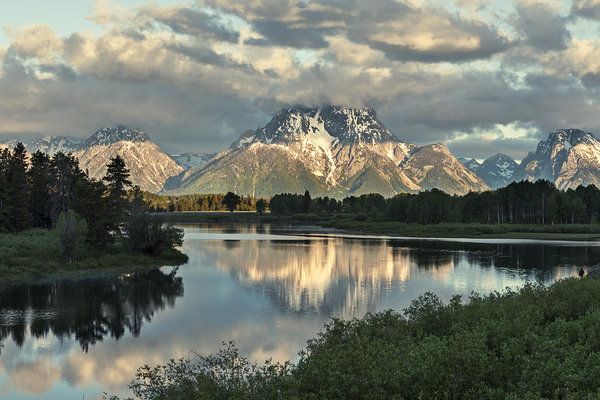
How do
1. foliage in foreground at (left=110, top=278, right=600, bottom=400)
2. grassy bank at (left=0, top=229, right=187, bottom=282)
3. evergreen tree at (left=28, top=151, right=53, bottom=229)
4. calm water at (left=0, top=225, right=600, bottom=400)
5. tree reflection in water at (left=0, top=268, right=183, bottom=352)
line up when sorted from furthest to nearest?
evergreen tree at (left=28, top=151, right=53, bottom=229) < grassy bank at (left=0, top=229, right=187, bottom=282) < tree reflection in water at (left=0, top=268, right=183, bottom=352) < calm water at (left=0, top=225, right=600, bottom=400) < foliage in foreground at (left=110, top=278, right=600, bottom=400)

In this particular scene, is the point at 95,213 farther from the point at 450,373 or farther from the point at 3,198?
the point at 450,373

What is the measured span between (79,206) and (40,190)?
3117 cm

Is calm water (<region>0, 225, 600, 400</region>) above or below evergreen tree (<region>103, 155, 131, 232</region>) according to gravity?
below

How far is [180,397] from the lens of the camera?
990 inches

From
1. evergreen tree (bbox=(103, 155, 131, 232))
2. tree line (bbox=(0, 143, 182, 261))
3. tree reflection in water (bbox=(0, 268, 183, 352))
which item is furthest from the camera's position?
evergreen tree (bbox=(103, 155, 131, 232))

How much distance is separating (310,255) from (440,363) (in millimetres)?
98976

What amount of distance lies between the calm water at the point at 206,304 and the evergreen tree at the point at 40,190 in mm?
42847

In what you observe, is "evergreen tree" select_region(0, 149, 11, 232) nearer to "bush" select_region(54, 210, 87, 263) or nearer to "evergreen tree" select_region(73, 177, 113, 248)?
"evergreen tree" select_region(73, 177, 113, 248)

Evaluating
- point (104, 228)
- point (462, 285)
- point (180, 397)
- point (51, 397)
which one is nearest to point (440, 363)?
point (180, 397)

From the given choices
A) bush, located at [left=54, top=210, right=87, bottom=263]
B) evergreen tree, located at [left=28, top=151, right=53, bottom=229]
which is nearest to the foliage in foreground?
bush, located at [left=54, top=210, right=87, bottom=263]

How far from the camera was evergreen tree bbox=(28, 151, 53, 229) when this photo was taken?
434 feet

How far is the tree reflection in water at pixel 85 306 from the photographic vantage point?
173 ft

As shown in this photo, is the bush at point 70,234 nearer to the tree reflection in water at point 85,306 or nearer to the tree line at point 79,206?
the tree line at point 79,206

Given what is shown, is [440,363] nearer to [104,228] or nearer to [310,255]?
[104,228]
